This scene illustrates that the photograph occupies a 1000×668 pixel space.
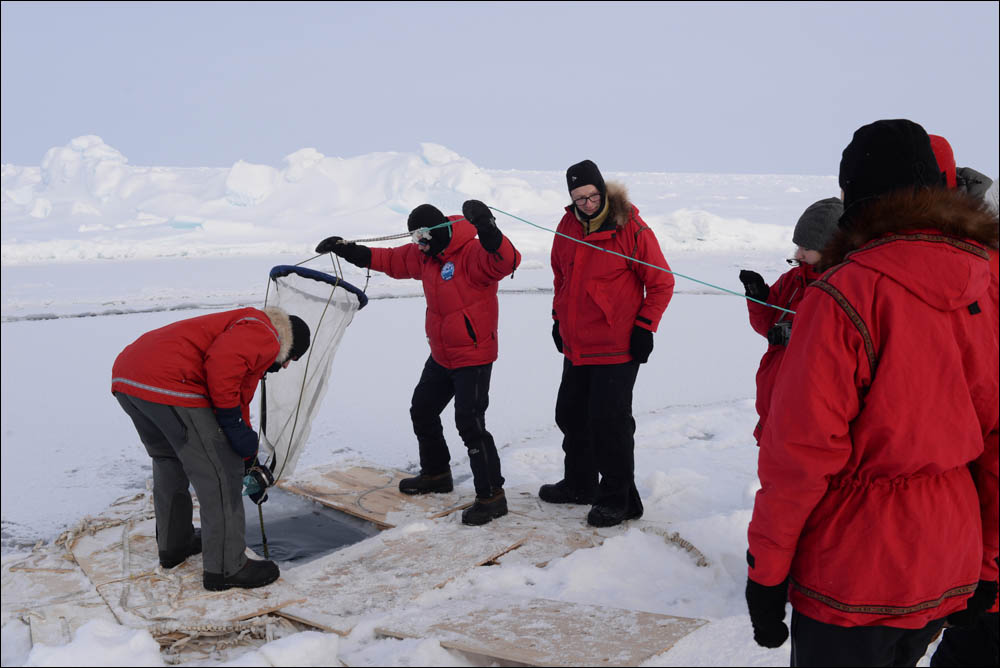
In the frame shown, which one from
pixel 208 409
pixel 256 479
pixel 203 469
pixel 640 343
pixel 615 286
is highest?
pixel 615 286

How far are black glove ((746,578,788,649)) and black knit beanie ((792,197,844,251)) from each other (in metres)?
1.34

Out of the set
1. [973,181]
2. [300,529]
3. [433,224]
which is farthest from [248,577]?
[973,181]

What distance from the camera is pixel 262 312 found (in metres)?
3.00

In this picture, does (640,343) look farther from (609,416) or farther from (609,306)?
(609,416)

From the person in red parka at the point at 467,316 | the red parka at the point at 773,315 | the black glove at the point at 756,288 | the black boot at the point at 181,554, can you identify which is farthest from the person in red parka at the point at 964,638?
the black boot at the point at 181,554

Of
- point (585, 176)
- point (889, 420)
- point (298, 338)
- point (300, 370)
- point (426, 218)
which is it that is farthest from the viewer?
point (426, 218)

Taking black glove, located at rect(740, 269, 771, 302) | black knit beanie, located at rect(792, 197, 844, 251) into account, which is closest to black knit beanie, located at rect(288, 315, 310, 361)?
black glove, located at rect(740, 269, 771, 302)

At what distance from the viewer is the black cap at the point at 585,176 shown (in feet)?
11.2

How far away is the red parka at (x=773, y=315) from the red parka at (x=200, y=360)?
71.3 inches

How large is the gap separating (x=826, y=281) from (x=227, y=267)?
56.0 feet

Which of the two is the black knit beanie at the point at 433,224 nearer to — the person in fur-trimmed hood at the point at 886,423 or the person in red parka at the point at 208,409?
the person in red parka at the point at 208,409

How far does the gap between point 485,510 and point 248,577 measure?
1158 mm

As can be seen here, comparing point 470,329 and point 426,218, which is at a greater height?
point 426,218

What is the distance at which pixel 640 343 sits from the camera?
346 centimetres
